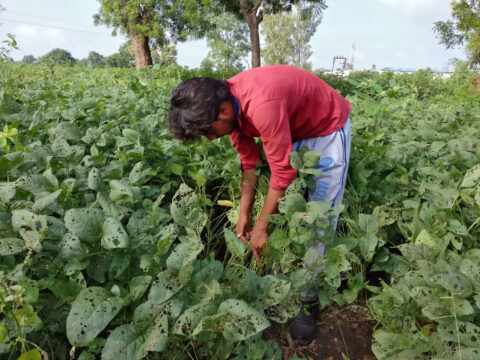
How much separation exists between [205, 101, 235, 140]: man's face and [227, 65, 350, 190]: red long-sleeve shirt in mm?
56

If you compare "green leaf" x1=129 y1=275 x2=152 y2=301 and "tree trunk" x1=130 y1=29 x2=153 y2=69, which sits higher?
"tree trunk" x1=130 y1=29 x2=153 y2=69

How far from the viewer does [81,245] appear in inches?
39.3

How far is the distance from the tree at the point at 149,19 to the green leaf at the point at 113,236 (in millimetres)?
14247

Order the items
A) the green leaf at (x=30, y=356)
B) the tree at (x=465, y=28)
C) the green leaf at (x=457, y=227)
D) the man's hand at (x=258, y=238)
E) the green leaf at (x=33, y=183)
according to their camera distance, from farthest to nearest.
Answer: the tree at (x=465, y=28), the man's hand at (x=258, y=238), the green leaf at (x=457, y=227), the green leaf at (x=33, y=183), the green leaf at (x=30, y=356)

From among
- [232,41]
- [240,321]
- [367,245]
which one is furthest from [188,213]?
[232,41]

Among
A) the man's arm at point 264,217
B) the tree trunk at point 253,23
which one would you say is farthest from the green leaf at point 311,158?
the tree trunk at point 253,23

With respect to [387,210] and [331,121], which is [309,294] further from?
[331,121]

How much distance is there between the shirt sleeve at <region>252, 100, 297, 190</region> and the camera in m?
1.51

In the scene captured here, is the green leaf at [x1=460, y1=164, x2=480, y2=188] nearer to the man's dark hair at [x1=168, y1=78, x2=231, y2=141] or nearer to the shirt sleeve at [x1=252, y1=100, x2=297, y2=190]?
the shirt sleeve at [x1=252, y1=100, x2=297, y2=190]

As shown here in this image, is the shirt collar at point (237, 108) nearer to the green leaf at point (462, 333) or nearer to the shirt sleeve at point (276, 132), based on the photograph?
the shirt sleeve at point (276, 132)

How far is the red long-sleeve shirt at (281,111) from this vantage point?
1.53 meters

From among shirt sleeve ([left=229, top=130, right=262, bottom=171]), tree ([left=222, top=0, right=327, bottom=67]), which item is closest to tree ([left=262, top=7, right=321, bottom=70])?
tree ([left=222, top=0, right=327, bottom=67])

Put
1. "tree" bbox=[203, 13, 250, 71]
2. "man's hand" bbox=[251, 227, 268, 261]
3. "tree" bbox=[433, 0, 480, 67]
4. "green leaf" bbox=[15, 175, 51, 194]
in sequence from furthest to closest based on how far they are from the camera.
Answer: "tree" bbox=[203, 13, 250, 71] < "tree" bbox=[433, 0, 480, 67] < "man's hand" bbox=[251, 227, 268, 261] < "green leaf" bbox=[15, 175, 51, 194]

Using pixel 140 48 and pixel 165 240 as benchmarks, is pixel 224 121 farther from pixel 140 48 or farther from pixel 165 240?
pixel 140 48
